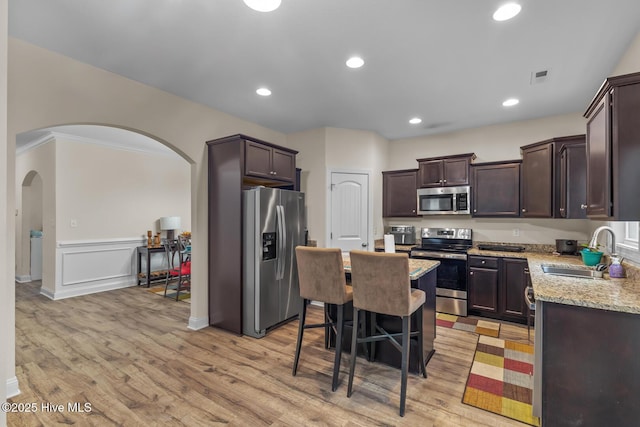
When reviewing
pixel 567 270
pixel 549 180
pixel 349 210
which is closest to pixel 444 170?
pixel 549 180

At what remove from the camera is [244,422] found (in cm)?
210

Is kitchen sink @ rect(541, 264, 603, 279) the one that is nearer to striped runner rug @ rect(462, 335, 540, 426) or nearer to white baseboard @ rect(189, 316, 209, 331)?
striped runner rug @ rect(462, 335, 540, 426)

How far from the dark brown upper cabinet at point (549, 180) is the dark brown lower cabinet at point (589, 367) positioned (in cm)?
231

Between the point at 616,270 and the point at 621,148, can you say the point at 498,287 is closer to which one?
the point at 616,270

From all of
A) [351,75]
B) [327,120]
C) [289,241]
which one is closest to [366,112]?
[327,120]

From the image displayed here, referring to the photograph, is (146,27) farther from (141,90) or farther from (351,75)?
(351,75)

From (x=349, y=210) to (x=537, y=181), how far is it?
2.56 meters

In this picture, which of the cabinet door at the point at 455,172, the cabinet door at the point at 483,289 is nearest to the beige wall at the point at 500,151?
the cabinet door at the point at 455,172

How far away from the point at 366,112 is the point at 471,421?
3.48 meters

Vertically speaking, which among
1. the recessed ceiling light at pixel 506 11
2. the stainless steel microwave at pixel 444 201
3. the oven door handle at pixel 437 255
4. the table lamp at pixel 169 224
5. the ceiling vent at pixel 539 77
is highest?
the recessed ceiling light at pixel 506 11

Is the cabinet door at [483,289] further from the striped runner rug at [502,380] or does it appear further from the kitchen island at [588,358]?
the kitchen island at [588,358]

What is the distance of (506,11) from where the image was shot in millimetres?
2119

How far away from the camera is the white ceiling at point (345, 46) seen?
83.3 inches

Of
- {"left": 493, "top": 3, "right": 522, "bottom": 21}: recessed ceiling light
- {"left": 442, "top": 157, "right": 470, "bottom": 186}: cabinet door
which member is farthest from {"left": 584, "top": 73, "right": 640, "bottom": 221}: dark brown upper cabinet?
{"left": 442, "top": 157, "right": 470, "bottom": 186}: cabinet door
